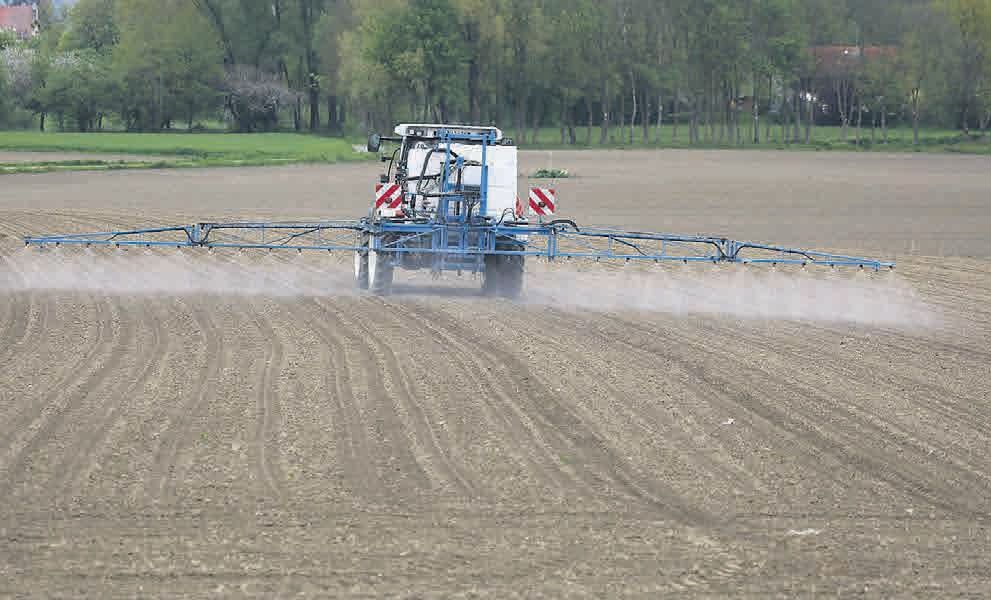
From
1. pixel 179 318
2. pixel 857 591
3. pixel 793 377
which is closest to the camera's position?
pixel 857 591

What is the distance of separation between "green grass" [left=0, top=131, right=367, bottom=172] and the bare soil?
42.9 metres

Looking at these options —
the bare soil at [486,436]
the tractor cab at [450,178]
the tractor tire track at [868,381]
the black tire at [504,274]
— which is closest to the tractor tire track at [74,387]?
the bare soil at [486,436]

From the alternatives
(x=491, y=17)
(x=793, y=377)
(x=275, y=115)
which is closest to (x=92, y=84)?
(x=275, y=115)

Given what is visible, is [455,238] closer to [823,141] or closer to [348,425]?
[348,425]

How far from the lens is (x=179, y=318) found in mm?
14922

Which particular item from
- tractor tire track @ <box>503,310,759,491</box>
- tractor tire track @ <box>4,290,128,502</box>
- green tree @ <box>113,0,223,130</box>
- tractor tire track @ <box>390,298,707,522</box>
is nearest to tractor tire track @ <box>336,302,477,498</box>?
tractor tire track @ <box>390,298,707,522</box>

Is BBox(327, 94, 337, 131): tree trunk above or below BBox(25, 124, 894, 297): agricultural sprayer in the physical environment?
above

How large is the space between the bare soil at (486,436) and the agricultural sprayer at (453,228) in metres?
0.56

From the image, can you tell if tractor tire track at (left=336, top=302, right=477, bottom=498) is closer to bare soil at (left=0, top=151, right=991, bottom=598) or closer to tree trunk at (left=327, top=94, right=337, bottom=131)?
bare soil at (left=0, top=151, right=991, bottom=598)

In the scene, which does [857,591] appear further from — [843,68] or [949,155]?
[843,68]

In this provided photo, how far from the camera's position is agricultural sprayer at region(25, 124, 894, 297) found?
1644 cm

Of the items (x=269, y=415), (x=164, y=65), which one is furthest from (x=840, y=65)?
(x=269, y=415)

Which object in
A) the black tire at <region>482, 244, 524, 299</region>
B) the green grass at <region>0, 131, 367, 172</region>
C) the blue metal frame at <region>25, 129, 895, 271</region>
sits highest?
the green grass at <region>0, 131, 367, 172</region>

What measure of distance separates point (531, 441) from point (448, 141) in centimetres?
829
